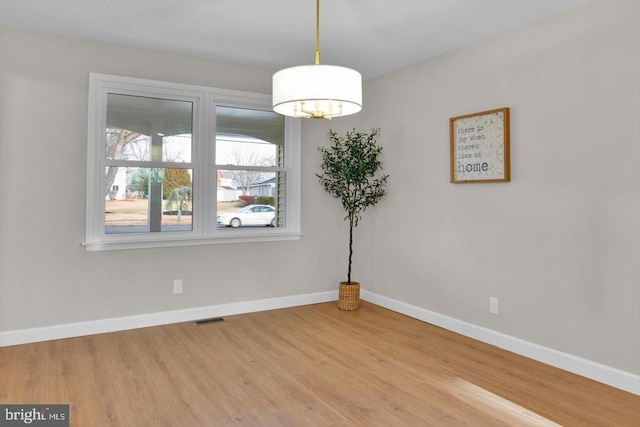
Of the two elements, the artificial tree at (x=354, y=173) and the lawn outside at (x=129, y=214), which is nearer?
the lawn outside at (x=129, y=214)

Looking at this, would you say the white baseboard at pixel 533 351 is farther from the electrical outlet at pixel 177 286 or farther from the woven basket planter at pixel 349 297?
the electrical outlet at pixel 177 286

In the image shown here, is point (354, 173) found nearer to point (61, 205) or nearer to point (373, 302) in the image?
point (373, 302)

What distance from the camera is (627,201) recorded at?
262 cm

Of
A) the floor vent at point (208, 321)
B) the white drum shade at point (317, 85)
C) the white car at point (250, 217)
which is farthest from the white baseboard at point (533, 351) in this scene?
the white drum shade at point (317, 85)

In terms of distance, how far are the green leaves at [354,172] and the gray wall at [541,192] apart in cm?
29

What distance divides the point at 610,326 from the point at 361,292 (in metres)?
2.51

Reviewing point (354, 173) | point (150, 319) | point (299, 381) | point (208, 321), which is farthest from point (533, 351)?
point (150, 319)

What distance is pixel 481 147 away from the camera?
3471mm

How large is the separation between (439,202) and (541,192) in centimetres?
95

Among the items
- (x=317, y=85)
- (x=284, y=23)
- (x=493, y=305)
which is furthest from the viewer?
(x=493, y=305)

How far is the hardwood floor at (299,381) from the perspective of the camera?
2287 millimetres

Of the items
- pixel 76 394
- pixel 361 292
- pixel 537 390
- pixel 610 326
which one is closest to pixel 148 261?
pixel 76 394

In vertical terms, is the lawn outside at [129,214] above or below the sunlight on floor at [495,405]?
above

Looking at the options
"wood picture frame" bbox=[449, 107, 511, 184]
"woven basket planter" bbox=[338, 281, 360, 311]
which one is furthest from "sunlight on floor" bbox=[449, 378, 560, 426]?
"woven basket planter" bbox=[338, 281, 360, 311]
